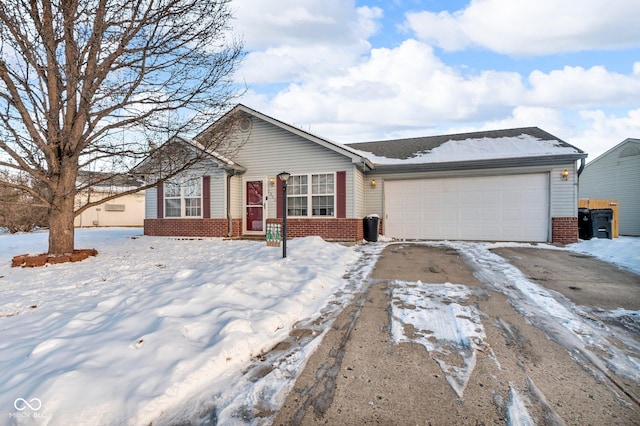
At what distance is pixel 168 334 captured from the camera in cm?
266

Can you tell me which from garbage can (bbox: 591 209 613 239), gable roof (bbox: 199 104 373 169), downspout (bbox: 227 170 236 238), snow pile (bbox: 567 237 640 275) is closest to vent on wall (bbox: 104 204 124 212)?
downspout (bbox: 227 170 236 238)

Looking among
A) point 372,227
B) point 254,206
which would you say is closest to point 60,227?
point 254,206

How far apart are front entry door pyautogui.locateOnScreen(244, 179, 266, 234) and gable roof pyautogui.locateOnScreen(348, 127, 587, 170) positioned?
445 centimetres

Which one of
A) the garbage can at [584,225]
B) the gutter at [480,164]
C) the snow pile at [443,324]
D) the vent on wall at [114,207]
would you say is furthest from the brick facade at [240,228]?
the vent on wall at [114,207]

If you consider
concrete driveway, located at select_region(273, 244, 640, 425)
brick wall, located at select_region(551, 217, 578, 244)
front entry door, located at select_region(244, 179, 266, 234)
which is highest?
front entry door, located at select_region(244, 179, 266, 234)

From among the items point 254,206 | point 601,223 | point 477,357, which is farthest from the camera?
point 254,206

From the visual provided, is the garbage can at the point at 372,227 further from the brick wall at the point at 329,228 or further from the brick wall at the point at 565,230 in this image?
the brick wall at the point at 565,230

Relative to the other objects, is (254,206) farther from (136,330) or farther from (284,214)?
(136,330)

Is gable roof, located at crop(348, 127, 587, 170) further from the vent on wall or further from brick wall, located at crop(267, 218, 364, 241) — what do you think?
the vent on wall

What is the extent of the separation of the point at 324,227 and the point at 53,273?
6883 millimetres

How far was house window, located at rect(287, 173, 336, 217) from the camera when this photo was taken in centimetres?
1018

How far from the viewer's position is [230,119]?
7488mm

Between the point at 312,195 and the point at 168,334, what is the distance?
7963mm

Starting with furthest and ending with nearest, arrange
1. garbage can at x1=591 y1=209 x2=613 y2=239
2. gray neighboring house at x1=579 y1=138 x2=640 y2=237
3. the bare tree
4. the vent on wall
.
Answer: the vent on wall, gray neighboring house at x1=579 y1=138 x2=640 y2=237, garbage can at x1=591 y1=209 x2=613 y2=239, the bare tree
